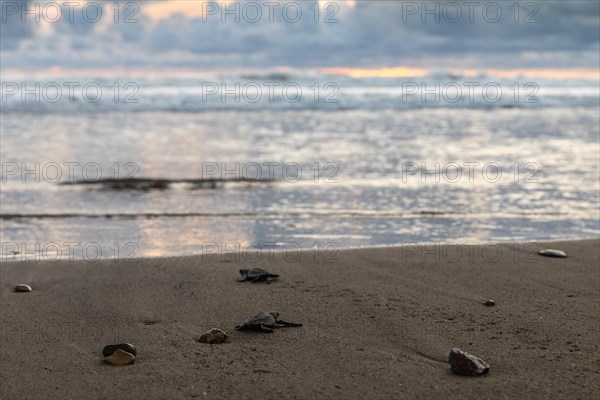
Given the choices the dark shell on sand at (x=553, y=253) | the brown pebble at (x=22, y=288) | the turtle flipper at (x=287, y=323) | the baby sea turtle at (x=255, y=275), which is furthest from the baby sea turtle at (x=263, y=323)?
the dark shell on sand at (x=553, y=253)

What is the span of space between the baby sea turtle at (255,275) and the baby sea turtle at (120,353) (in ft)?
4.91

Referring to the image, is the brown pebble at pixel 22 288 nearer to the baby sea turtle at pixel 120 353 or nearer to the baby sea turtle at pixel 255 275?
the baby sea turtle at pixel 255 275

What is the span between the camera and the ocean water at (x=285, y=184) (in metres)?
7.00

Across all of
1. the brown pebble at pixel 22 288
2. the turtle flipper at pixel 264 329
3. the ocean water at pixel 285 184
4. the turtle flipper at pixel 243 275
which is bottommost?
the turtle flipper at pixel 264 329

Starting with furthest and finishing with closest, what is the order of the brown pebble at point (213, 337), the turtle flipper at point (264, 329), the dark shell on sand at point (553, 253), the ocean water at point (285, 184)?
1. the ocean water at point (285, 184)
2. the dark shell on sand at point (553, 253)
3. the turtle flipper at point (264, 329)
4. the brown pebble at point (213, 337)

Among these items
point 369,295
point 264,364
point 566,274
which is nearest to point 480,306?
point 369,295

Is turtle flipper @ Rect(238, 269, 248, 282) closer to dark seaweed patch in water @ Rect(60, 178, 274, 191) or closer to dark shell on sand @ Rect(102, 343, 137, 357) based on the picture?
dark shell on sand @ Rect(102, 343, 137, 357)

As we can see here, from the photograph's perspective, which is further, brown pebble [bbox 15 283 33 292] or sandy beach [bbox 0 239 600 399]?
brown pebble [bbox 15 283 33 292]

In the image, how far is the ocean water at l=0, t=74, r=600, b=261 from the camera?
23.0 ft

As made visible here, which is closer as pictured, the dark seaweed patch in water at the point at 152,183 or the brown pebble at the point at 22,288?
the brown pebble at the point at 22,288

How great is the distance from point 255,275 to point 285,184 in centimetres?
513

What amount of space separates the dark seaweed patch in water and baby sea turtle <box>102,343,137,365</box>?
623 cm

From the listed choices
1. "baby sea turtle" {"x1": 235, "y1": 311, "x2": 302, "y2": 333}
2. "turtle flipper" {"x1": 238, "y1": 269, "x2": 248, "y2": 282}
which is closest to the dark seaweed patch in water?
"turtle flipper" {"x1": 238, "y1": 269, "x2": 248, "y2": 282}

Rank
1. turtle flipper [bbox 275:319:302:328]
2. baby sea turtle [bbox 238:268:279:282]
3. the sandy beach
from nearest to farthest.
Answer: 1. the sandy beach
2. turtle flipper [bbox 275:319:302:328]
3. baby sea turtle [bbox 238:268:279:282]
